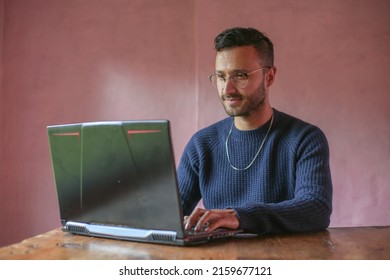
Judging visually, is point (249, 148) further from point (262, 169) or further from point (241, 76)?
point (241, 76)

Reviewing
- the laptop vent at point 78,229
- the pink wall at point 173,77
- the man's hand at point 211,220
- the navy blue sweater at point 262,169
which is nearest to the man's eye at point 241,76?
the navy blue sweater at point 262,169

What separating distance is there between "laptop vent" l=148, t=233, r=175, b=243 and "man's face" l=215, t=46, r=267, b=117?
28.0 inches

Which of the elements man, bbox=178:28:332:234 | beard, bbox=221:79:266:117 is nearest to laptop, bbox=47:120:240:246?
man, bbox=178:28:332:234

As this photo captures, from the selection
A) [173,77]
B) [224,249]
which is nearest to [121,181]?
[224,249]

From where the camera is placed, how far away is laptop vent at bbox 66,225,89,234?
3.88 ft

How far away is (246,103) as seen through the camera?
1.66 metres

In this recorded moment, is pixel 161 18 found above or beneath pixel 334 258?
above

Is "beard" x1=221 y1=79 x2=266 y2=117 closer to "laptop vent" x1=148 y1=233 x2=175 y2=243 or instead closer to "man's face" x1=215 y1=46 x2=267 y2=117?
"man's face" x1=215 y1=46 x2=267 y2=117

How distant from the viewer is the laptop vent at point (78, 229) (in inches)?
46.6

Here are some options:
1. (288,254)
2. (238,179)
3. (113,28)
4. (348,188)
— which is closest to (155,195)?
(288,254)

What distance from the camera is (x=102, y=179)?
109cm
